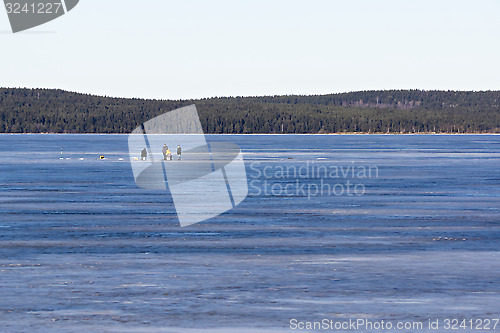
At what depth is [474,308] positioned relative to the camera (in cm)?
1902

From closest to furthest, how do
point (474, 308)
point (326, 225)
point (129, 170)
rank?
point (474, 308) < point (326, 225) < point (129, 170)

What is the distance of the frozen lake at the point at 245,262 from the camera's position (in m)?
18.6

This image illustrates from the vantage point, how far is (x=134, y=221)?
3612cm

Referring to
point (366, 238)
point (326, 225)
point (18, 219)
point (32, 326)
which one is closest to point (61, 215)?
point (18, 219)

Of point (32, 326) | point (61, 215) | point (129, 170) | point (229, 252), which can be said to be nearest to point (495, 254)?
point (229, 252)

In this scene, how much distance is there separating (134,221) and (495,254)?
1479 cm

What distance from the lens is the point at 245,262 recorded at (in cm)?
2534

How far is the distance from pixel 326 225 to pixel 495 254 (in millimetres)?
9220

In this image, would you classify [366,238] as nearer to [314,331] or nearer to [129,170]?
[314,331]

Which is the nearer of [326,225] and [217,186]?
[326,225]

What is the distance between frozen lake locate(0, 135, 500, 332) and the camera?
1856cm

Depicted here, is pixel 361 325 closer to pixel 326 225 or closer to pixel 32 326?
pixel 32 326

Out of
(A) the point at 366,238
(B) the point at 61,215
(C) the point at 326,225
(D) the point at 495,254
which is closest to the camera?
(D) the point at 495,254

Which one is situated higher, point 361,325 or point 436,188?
point 361,325
